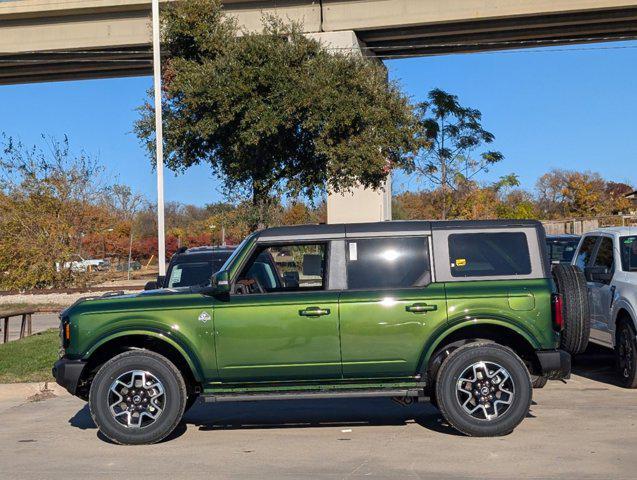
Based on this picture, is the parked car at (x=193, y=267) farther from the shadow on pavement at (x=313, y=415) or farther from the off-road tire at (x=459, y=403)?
the off-road tire at (x=459, y=403)

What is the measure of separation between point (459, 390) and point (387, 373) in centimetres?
69

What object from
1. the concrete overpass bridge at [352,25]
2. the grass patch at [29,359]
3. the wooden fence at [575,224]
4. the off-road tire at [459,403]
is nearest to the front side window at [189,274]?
the grass patch at [29,359]

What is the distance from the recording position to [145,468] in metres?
7.12

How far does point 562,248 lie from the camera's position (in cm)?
1592

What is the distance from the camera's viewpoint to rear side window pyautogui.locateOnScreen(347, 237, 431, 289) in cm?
811

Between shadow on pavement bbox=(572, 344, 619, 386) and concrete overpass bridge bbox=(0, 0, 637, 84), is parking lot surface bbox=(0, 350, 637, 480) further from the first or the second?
concrete overpass bridge bbox=(0, 0, 637, 84)

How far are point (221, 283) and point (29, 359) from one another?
20.7 feet

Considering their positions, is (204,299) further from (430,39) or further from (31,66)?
(31,66)

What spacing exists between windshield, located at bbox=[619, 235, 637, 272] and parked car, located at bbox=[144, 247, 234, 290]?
17.9ft

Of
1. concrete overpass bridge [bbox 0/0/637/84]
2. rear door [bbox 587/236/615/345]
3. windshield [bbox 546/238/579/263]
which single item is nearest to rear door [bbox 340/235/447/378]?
rear door [bbox 587/236/615/345]

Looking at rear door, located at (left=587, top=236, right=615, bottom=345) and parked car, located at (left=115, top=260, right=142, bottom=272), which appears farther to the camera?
parked car, located at (left=115, top=260, right=142, bottom=272)

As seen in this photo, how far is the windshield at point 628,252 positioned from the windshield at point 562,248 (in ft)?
15.5

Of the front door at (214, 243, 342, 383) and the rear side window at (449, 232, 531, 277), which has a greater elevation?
the rear side window at (449, 232, 531, 277)

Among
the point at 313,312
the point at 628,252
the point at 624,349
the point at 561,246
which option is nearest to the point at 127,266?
the point at 561,246
